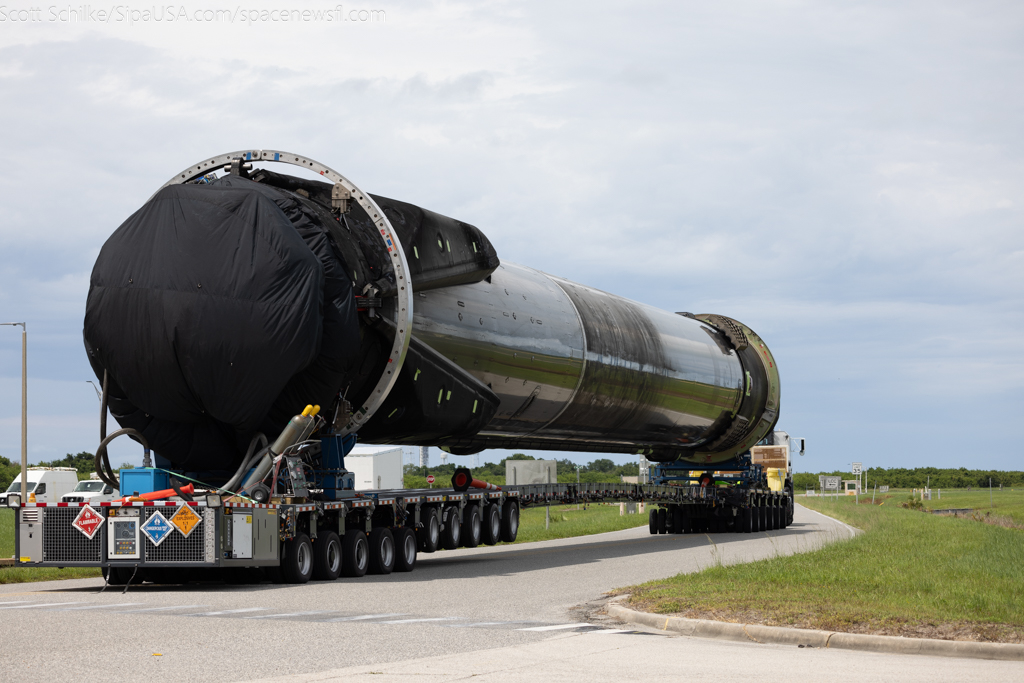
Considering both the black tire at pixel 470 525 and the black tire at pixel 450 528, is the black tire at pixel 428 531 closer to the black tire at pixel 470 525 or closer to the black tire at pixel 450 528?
the black tire at pixel 450 528

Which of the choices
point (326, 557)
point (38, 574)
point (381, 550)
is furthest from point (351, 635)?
point (38, 574)

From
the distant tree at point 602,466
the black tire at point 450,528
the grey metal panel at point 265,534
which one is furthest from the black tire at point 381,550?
the distant tree at point 602,466

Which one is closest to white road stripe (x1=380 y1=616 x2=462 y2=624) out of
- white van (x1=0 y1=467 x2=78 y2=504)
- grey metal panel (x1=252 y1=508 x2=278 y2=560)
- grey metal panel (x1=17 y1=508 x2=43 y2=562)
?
grey metal panel (x1=252 y1=508 x2=278 y2=560)

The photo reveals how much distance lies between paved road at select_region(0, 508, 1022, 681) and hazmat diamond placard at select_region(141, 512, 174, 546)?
68 cm

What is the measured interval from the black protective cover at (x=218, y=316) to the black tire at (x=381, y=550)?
278 cm

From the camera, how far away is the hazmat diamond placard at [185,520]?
1461 cm

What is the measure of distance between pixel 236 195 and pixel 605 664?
9.53 m

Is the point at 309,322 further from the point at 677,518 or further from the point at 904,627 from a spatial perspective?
the point at 677,518

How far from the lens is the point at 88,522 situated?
597 inches

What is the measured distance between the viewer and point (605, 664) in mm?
8664

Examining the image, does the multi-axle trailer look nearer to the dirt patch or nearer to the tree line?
the dirt patch

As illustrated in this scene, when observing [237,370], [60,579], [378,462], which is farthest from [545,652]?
[378,462]

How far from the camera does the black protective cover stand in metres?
15.0

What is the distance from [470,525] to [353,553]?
4.52m
